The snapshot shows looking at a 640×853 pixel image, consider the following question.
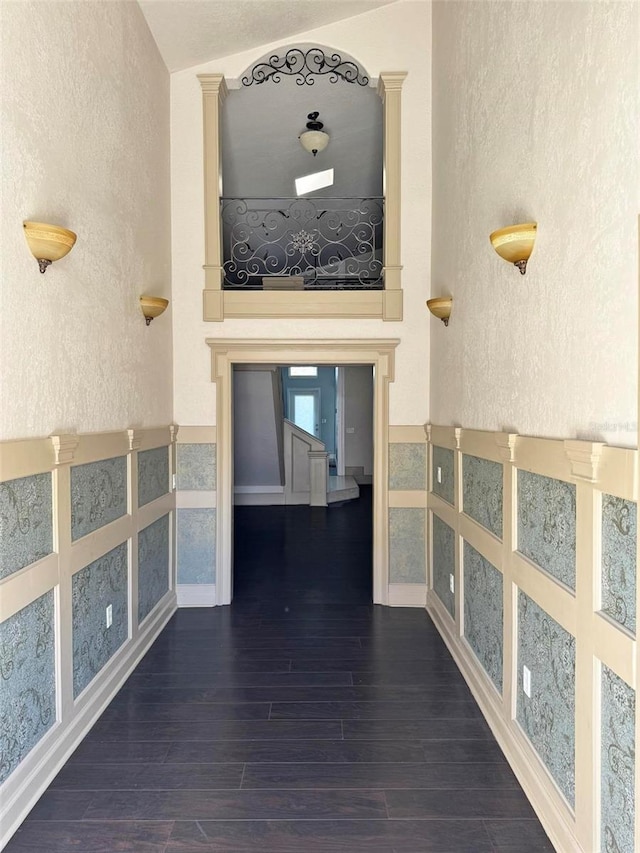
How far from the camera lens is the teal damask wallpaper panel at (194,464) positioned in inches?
189

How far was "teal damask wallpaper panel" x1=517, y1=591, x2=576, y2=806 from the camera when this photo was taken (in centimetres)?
204

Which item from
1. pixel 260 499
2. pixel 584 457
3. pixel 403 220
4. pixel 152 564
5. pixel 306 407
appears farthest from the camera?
pixel 306 407

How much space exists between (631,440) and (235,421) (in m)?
7.96

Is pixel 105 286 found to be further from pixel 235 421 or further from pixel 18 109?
pixel 235 421

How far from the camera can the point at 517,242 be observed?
2424 mm

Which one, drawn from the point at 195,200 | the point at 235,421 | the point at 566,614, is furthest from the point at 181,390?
the point at 235,421

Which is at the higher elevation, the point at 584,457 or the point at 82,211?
the point at 82,211

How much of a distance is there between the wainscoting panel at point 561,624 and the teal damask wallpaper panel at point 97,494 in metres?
2.07

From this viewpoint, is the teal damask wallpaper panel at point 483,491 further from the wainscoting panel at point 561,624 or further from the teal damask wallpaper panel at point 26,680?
the teal damask wallpaper panel at point 26,680

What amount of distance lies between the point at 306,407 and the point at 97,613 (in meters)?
14.2

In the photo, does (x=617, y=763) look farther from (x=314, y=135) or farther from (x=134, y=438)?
(x=314, y=135)

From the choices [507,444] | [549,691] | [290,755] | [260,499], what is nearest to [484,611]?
[549,691]

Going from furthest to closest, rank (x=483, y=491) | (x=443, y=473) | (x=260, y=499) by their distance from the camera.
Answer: (x=260, y=499) → (x=443, y=473) → (x=483, y=491)

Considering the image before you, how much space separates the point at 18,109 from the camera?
7.37 feet
